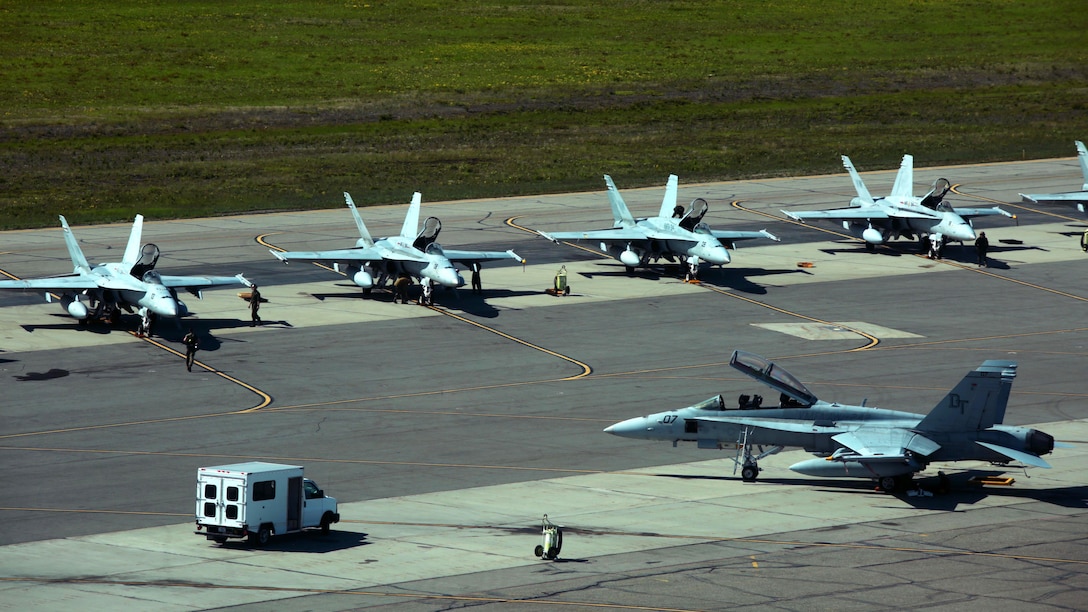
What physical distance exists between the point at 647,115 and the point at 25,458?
8831cm

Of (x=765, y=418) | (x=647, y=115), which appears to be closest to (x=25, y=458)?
(x=765, y=418)

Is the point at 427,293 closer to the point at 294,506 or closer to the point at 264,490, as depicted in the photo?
the point at 294,506

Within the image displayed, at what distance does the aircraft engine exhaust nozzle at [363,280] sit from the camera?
6016cm

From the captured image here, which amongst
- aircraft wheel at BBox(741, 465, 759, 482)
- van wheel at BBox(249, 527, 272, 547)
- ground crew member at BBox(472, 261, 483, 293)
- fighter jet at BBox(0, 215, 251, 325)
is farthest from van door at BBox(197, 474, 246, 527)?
ground crew member at BBox(472, 261, 483, 293)

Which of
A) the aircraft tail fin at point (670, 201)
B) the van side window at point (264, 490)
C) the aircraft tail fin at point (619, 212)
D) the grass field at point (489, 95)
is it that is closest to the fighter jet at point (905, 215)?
the aircraft tail fin at point (670, 201)

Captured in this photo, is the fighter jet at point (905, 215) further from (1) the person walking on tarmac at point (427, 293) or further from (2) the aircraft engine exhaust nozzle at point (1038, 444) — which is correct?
(2) the aircraft engine exhaust nozzle at point (1038, 444)

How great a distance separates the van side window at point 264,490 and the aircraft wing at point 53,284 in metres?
26.4

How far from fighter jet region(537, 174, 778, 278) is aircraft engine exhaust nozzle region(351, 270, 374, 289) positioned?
10.7 metres

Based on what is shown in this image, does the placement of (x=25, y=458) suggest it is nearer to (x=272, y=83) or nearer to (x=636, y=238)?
(x=636, y=238)

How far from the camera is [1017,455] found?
113 ft

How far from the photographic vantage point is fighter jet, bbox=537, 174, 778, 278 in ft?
209

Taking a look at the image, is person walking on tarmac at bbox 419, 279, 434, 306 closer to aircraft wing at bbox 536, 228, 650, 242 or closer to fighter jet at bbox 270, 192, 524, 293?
fighter jet at bbox 270, 192, 524, 293

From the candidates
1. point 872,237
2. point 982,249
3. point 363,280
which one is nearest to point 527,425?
point 363,280

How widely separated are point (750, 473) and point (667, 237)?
95.3ft
